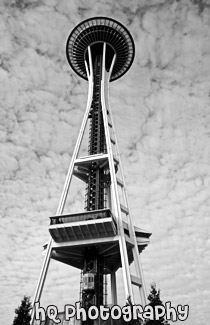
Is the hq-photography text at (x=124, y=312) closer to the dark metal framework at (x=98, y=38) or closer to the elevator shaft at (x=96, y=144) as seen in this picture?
the elevator shaft at (x=96, y=144)

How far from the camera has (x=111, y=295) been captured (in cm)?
4200

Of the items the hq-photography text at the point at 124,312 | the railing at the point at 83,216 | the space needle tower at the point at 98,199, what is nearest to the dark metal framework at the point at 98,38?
the space needle tower at the point at 98,199

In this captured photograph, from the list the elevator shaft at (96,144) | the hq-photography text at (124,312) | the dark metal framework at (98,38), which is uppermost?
the dark metal framework at (98,38)

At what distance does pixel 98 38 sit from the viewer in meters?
56.9

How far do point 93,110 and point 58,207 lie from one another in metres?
19.4

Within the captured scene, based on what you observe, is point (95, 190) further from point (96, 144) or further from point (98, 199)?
point (96, 144)

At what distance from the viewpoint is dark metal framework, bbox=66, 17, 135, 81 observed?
5616 cm

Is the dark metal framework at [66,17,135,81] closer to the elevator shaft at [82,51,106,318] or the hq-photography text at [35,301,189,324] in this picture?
the elevator shaft at [82,51,106,318]

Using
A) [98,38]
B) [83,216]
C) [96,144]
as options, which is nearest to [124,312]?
[83,216]

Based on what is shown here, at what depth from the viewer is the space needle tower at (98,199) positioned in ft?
116

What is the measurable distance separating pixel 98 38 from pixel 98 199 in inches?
1255

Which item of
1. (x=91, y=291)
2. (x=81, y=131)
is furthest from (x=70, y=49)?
(x=91, y=291)

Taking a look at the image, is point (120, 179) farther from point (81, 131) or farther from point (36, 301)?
point (36, 301)

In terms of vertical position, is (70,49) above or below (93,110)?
above
